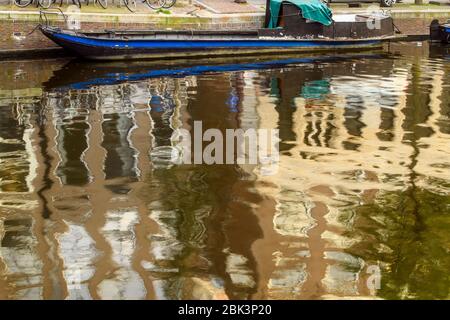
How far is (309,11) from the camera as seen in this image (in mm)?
28516

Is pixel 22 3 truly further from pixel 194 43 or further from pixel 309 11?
pixel 309 11

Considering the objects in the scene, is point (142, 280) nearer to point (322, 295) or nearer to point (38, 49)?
point (322, 295)

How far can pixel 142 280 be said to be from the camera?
7383mm

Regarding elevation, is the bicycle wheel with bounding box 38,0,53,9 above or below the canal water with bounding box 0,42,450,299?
above

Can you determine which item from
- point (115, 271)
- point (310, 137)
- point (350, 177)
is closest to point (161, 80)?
point (310, 137)

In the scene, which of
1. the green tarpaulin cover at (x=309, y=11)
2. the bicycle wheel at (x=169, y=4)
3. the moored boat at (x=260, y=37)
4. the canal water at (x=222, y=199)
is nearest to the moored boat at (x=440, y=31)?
the moored boat at (x=260, y=37)

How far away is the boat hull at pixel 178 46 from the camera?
24000 mm

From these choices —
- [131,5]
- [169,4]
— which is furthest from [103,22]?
[169,4]

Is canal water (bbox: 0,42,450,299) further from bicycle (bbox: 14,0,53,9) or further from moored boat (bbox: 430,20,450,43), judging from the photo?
moored boat (bbox: 430,20,450,43)

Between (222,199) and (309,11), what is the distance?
19980mm

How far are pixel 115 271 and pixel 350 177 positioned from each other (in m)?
4.81

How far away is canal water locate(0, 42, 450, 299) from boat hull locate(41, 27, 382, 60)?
553cm

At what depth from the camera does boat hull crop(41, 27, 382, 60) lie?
78.7 ft

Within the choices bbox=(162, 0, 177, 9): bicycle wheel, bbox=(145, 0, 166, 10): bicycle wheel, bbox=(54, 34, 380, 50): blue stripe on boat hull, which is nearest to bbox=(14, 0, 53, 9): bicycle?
bbox=(54, 34, 380, 50): blue stripe on boat hull
